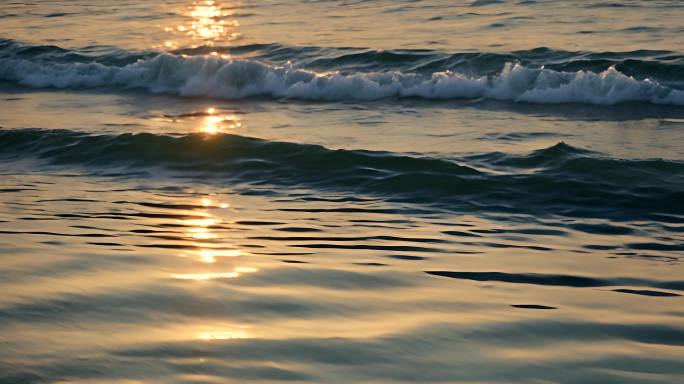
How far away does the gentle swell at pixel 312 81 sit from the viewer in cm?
1175

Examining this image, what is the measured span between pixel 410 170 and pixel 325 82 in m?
5.03

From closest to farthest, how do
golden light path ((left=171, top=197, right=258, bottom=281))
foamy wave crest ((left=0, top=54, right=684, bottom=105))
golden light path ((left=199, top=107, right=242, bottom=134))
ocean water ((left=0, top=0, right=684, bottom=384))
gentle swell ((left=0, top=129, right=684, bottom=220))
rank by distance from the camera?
1. ocean water ((left=0, top=0, right=684, bottom=384))
2. golden light path ((left=171, top=197, right=258, bottom=281))
3. gentle swell ((left=0, top=129, right=684, bottom=220))
4. golden light path ((left=199, top=107, right=242, bottom=134))
5. foamy wave crest ((left=0, top=54, right=684, bottom=105))

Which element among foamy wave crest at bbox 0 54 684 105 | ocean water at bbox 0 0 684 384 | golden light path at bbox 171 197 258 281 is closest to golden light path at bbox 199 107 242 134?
ocean water at bbox 0 0 684 384

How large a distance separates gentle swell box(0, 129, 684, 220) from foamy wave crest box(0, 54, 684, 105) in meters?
3.40

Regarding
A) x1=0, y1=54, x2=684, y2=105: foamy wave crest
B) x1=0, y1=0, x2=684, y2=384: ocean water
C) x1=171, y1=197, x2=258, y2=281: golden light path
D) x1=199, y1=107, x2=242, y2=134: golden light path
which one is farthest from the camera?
x1=0, y1=54, x2=684, y2=105: foamy wave crest

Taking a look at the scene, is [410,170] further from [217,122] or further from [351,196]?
[217,122]

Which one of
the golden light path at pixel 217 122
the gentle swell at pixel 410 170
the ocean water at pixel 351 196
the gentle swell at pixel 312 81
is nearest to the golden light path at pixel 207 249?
the ocean water at pixel 351 196

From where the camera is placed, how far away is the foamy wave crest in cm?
1173

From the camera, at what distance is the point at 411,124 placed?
10.6 meters

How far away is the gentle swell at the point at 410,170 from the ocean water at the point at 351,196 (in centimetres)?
3

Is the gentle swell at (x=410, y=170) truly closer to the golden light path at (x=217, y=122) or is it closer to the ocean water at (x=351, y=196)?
the ocean water at (x=351, y=196)

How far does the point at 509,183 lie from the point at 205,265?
3.55m

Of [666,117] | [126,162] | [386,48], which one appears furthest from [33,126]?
[666,117]

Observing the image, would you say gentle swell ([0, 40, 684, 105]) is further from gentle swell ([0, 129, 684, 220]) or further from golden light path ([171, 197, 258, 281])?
golden light path ([171, 197, 258, 281])
